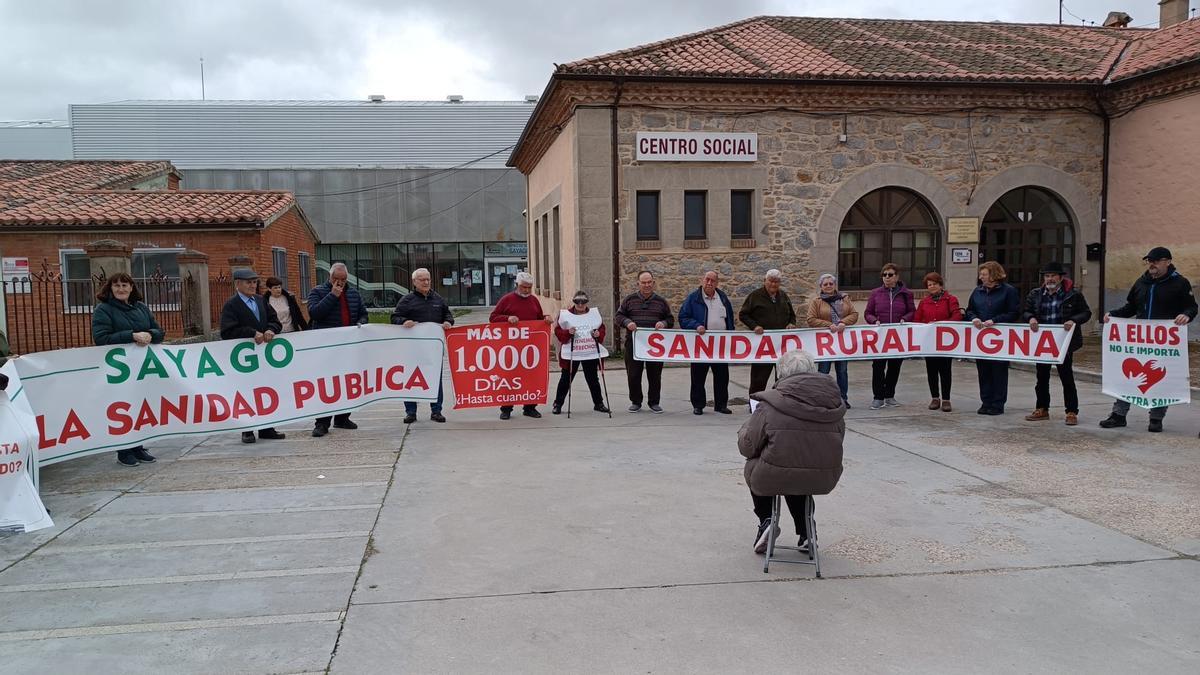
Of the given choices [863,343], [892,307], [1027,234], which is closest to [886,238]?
[1027,234]

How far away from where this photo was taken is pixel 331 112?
140 feet

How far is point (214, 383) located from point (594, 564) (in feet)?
17.2

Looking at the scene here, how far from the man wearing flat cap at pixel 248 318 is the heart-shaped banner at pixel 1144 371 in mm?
9439

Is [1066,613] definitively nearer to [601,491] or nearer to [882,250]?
[601,491]

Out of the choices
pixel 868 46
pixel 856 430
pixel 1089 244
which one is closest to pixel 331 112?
pixel 868 46

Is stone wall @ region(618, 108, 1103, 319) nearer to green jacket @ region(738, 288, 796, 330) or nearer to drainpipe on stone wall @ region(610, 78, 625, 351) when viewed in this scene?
drainpipe on stone wall @ region(610, 78, 625, 351)

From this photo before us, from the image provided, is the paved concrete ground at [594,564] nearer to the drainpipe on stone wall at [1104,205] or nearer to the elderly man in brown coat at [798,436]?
the elderly man in brown coat at [798,436]

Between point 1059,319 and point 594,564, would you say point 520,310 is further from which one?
point 1059,319

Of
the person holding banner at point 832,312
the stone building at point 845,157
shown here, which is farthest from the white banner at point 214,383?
the stone building at point 845,157

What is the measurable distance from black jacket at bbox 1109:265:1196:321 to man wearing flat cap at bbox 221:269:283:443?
963 centimetres

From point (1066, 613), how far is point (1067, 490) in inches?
110

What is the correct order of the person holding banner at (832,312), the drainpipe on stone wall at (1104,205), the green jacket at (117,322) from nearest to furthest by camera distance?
1. the green jacket at (117,322)
2. the person holding banner at (832,312)
3. the drainpipe on stone wall at (1104,205)

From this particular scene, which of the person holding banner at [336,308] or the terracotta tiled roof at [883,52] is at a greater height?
the terracotta tiled roof at [883,52]

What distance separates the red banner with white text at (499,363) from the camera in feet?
33.3
